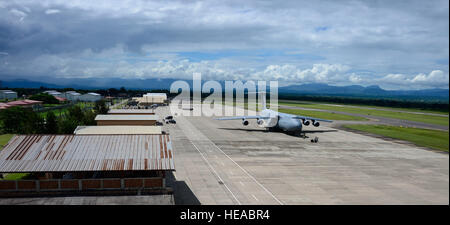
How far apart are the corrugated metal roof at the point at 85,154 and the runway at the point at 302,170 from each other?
6.05 metres

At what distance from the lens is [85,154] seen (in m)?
30.1

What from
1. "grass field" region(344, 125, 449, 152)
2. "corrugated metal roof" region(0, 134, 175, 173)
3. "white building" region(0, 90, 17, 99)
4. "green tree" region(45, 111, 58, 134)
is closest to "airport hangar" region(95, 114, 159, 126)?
"green tree" region(45, 111, 58, 134)

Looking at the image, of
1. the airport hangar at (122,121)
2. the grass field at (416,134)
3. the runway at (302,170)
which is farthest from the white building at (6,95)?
the grass field at (416,134)

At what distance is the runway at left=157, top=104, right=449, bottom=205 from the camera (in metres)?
34.2

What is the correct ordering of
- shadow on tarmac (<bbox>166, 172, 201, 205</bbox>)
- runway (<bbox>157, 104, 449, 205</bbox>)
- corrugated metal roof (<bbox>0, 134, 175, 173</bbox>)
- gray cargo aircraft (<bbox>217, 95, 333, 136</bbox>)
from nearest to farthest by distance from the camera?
corrugated metal roof (<bbox>0, 134, 175, 173</bbox>)
shadow on tarmac (<bbox>166, 172, 201, 205</bbox>)
runway (<bbox>157, 104, 449, 205</bbox>)
gray cargo aircraft (<bbox>217, 95, 333, 136</bbox>)

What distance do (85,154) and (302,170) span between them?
97.0ft

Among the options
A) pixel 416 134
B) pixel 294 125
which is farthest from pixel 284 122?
pixel 416 134

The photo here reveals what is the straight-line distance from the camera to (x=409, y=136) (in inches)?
3086

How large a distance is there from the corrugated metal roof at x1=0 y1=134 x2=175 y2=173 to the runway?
605 centimetres

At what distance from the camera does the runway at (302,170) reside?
34188mm

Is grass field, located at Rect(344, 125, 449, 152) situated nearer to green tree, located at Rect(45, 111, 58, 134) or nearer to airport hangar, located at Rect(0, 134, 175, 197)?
airport hangar, located at Rect(0, 134, 175, 197)

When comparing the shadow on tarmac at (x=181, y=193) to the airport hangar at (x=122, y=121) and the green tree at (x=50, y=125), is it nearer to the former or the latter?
the airport hangar at (x=122, y=121)
